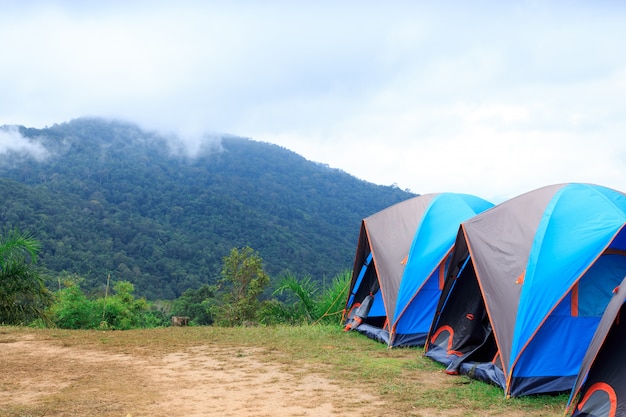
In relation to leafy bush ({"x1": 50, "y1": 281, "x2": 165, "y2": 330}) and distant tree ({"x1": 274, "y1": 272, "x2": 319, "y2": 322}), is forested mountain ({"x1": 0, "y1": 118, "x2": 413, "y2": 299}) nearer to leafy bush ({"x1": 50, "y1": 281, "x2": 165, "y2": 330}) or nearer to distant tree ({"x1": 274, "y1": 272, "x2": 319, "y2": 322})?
leafy bush ({"x1": 50, "y1": 281, "x2": 165, "y2": 330})

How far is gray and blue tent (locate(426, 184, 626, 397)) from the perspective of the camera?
576 cm

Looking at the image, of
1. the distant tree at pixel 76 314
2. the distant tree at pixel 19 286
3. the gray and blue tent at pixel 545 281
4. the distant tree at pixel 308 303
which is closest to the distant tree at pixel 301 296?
the distant tree at pixel 308 303

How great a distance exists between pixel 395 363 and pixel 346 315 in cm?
335

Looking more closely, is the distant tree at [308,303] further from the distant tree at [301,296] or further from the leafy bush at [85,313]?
the leafy bush at [85,313]

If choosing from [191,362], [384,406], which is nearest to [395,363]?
[384,406]

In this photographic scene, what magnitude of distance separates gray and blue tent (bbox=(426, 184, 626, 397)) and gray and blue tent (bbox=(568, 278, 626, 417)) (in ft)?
2.88

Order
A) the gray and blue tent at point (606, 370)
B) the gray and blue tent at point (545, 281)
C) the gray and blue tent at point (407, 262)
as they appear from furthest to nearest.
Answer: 1. the gray and blue tent at point (407, 262)
2. the gray and blue tent at point (545, 281)
3. the gray and blue tent at point (606, 370)

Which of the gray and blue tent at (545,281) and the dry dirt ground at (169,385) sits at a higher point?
the gray and blue tent at (545,281)

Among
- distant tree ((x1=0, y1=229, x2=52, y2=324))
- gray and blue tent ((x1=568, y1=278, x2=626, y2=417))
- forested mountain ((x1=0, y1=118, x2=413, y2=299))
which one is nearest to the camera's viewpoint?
gray and blue tent ((x1=568, y1=278, x2=626, y2=417))

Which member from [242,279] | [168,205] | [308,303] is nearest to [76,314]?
[308,303]

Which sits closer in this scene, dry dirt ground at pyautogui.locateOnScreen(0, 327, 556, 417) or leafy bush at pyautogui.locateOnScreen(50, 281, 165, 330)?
dry dirt ground at pyautogui.locateOnScreen(0, 327, 556, 417)

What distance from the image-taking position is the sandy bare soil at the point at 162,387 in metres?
5.13

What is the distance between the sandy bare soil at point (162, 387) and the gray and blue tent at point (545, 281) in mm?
1472

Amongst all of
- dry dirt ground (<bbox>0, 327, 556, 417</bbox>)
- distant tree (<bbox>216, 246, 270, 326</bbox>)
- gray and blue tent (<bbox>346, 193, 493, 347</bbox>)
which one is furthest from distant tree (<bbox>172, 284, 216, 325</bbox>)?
dry dirt ground (<bbox>0, 327, 556, 417</bbox>)
